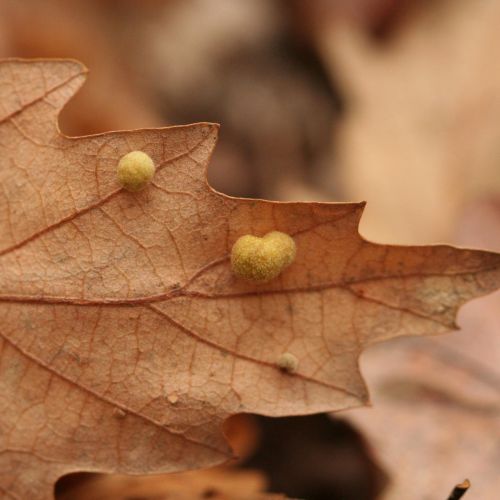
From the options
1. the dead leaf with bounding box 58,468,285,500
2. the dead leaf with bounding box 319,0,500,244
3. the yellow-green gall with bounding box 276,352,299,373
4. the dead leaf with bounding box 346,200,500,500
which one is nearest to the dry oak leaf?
the yellow-green gall with bounding box 276,352,299,373

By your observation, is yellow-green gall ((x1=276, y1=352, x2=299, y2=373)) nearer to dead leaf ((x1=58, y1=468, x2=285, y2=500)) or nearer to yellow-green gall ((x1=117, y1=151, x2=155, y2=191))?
dead leaf ((x1=58, y1=468, x2=285, y2=500))

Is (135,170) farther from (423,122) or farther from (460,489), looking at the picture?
(423,122)

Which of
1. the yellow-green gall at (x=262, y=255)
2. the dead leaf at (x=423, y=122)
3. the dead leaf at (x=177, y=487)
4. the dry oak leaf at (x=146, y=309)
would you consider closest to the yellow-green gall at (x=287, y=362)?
the dry oak leaf at (x=146, y=309)

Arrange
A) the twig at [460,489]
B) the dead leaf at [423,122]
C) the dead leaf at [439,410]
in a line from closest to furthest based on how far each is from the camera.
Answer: the twig at [460,489] → the dead leaf at [439,410] → the dead leaf at [423,122]

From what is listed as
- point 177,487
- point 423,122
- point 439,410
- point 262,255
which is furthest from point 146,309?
point 423,122

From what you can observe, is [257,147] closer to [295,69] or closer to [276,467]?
[295,69]

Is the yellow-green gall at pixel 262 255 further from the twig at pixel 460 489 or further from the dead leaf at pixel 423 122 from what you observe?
the dead leaf at pixel 423 122
